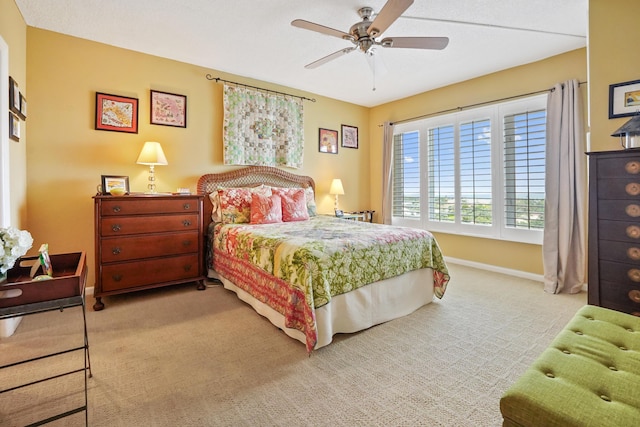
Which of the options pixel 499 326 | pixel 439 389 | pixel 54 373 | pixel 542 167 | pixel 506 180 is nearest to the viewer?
pixel 439 389

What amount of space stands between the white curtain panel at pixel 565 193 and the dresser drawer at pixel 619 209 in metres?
1.32

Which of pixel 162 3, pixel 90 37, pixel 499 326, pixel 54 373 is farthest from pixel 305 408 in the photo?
pixel 90 37

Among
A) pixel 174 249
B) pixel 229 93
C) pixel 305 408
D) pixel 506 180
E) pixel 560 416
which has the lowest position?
pixel 305 408

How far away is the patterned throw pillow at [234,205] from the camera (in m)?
3.70

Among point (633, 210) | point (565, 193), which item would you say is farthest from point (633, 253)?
point (565, 193)

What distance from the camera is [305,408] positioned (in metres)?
1.58

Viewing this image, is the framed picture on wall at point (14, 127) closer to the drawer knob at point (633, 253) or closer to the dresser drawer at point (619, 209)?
the dresser drawer at point (619, 209)

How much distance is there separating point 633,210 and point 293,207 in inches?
124

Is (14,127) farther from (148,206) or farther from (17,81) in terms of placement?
(148,206)

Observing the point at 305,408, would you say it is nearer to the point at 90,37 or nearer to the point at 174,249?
the point at 174,249

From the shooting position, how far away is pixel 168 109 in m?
3.71

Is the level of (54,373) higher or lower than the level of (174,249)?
lower

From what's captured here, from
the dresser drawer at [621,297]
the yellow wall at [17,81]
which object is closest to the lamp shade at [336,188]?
the dresser drawer at [621,297]

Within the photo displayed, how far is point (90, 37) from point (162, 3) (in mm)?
1226
